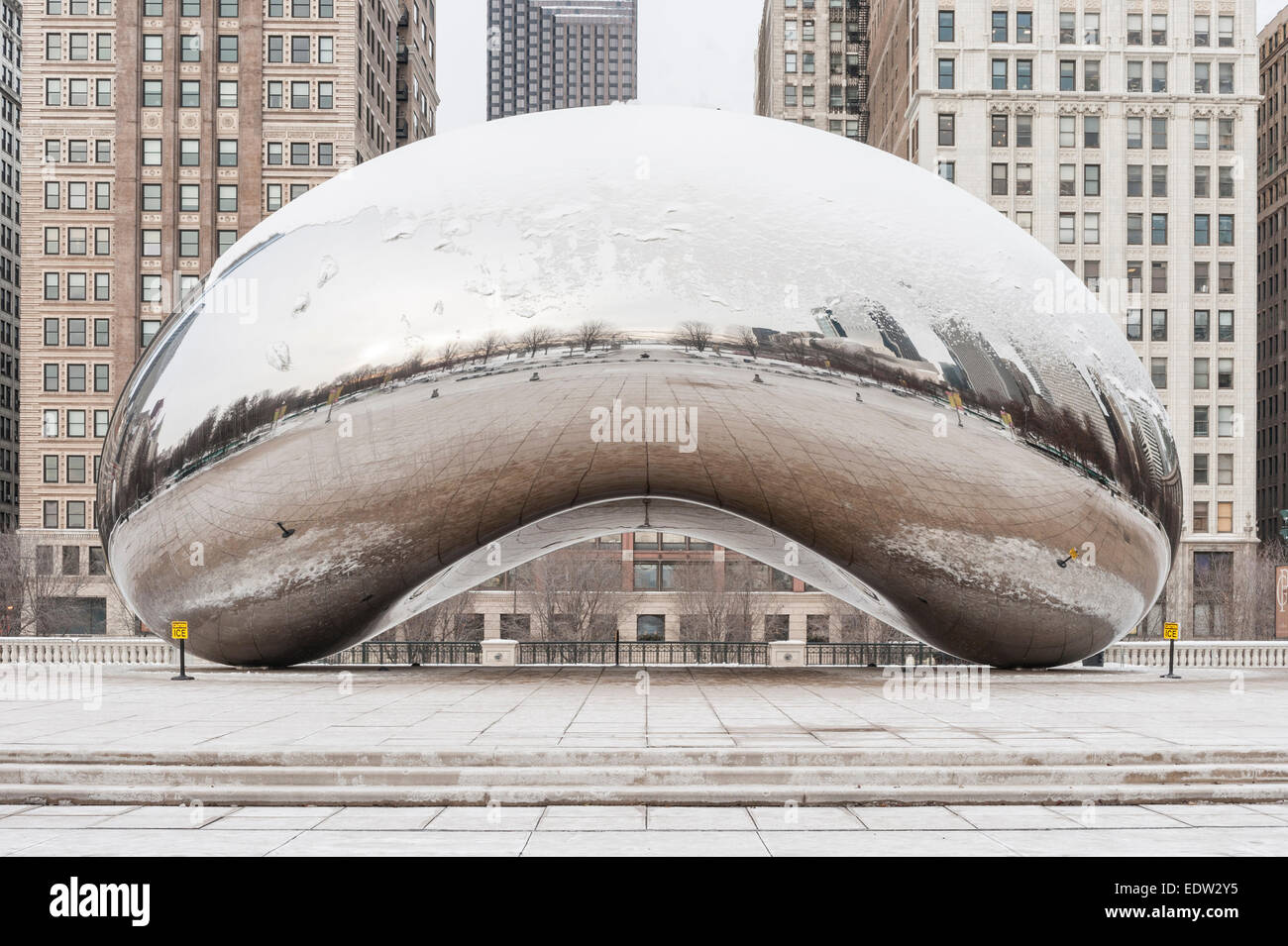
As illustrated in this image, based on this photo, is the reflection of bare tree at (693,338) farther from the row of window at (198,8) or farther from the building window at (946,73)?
the row of window at (198,8)

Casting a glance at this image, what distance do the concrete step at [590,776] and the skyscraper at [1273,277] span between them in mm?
87737

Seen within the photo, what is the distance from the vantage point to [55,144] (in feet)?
230

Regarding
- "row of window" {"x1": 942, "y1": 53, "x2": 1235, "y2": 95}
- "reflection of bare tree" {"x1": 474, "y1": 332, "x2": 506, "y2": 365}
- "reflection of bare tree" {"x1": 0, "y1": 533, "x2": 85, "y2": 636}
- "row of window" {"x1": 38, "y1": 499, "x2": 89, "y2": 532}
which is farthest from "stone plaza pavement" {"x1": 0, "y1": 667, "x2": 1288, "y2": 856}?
"row of window" {"x1": 942, "y1": 53, "x2": 1235, "y2": 95}

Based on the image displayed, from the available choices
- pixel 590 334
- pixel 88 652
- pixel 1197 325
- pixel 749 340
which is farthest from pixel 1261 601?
pixel 590 334

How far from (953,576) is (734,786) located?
23.4 feet

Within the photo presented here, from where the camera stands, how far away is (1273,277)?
92375 mm

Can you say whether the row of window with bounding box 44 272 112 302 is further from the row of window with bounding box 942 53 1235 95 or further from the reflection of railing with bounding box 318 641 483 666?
the row of window with bounding box 942 53 1235 95

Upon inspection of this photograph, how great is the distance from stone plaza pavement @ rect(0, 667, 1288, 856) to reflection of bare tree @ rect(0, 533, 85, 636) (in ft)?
154

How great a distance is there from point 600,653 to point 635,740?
104 ft

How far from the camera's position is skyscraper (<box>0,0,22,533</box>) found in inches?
3669

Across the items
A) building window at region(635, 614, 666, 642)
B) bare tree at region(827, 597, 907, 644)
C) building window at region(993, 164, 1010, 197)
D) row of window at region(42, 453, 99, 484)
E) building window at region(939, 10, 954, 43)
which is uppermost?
building window at region(939, 10, 954, 43)

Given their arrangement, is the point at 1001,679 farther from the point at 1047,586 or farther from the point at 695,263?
the point at 695,263

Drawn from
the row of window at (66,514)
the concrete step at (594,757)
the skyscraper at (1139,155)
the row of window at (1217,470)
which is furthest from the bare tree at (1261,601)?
the row of window at (66,514)

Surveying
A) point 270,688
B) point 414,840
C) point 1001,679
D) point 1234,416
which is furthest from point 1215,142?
point 414,840
